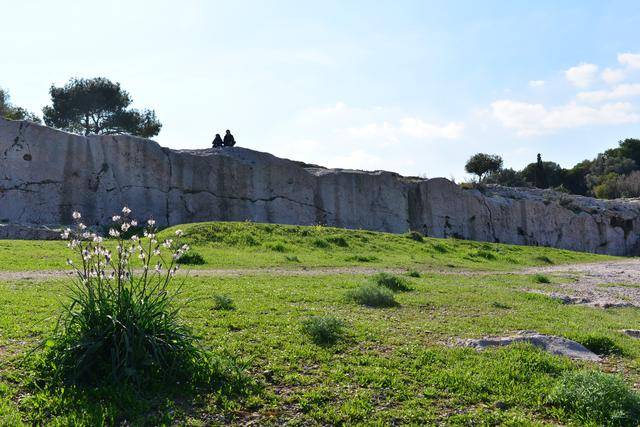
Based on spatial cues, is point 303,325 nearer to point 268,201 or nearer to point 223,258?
point 223,258

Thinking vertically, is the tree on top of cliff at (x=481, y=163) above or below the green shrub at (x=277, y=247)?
above

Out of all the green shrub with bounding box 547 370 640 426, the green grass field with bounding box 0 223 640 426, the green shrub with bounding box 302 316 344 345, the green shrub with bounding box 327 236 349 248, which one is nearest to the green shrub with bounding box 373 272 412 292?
the green grass field with bounding box 0 223 640 426

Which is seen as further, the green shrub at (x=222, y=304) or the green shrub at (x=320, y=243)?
the green shrub at (x=320, y=243)

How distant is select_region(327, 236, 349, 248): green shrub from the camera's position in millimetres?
27492

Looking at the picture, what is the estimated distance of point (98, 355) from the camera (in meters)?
6.07

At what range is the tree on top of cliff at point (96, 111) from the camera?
54.8 m

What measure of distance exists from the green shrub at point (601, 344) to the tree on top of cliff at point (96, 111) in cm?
5337

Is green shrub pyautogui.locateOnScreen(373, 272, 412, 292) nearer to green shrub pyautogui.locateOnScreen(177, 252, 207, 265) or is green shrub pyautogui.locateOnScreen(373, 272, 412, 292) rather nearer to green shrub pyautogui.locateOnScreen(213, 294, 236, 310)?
green shrub pyautogui.locateOnScreen(213, 294, 236, 310)

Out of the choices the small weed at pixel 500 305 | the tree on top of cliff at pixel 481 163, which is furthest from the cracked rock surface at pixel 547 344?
the tree on top of cliff at pixel 481 163

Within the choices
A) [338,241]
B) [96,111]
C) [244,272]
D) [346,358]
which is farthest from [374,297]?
[96,111]

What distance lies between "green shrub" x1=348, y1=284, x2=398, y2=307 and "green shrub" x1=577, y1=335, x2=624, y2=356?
153 inches

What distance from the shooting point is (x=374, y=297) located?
11.7 meters

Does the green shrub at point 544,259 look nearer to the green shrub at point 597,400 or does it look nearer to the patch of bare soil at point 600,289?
the patch of bare soil at point 600,289

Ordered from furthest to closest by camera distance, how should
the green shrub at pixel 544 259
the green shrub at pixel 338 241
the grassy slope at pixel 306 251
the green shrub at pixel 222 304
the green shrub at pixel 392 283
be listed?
the green shrub at pixel 544 259 < the green shrub at pixel 338 241 < the grassy slope at pixel 306 251 < the green shrub at pixel 392 283 < the green shrub at pixel 222 304
